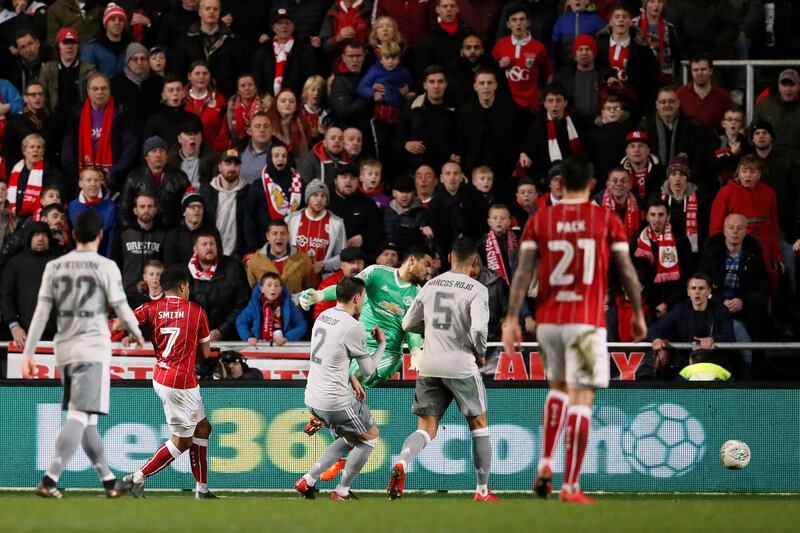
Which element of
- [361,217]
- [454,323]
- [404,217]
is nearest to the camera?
[454,323]

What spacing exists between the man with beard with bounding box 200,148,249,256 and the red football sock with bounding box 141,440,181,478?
16.5ft

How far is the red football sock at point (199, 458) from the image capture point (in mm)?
13414

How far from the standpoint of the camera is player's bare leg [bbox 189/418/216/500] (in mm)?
13422

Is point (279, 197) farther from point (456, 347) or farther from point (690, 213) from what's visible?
point (456, 347)

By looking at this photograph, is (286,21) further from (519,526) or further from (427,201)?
(519,526)

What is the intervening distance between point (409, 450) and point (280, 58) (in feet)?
27.0

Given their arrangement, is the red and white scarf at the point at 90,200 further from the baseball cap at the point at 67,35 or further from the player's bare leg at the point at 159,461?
the player's bare leg at the point at 159,461

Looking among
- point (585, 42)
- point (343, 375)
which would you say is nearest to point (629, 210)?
point (585, 42)

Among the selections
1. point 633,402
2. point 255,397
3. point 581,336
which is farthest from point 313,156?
point 581,336

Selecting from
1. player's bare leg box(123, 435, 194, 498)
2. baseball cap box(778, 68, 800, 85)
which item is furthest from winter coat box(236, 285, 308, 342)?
baseball cap box(778, 68, 800, 85)

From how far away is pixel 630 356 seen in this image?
15.7m

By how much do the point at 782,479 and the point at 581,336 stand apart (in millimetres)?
5637

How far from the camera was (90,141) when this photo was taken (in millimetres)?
18609

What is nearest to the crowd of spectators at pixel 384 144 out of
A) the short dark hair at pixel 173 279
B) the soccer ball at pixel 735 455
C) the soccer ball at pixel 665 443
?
the soccer ball at pixel 665 443
